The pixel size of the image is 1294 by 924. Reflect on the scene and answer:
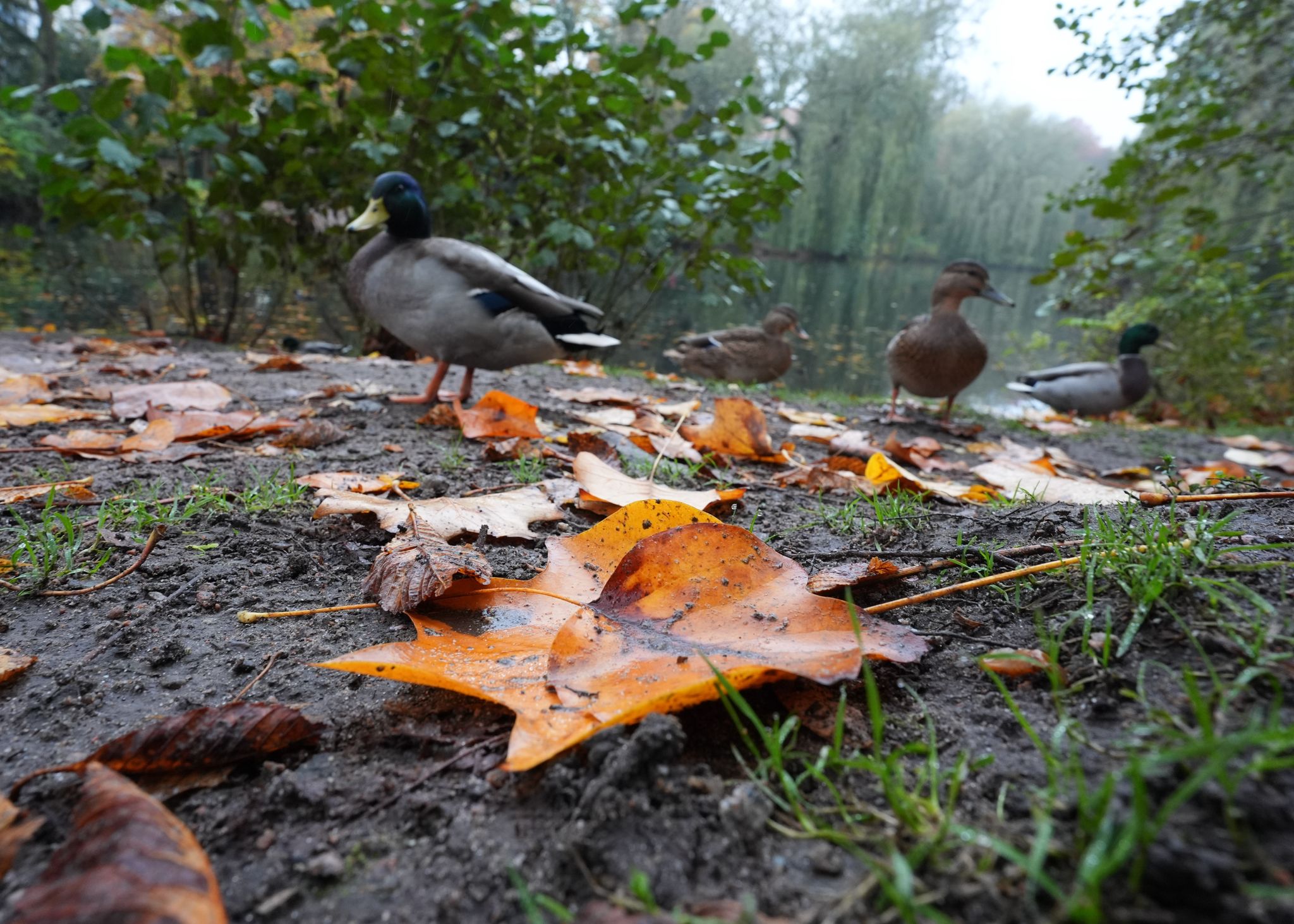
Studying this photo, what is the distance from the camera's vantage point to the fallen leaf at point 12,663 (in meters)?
0.96

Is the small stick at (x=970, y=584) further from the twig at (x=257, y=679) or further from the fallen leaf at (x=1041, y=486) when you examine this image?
the twig at (x=257, y=679)

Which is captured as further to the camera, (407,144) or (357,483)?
(407,144)

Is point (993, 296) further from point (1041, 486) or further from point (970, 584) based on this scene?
point (970, 584)

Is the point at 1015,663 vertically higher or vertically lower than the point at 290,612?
higher

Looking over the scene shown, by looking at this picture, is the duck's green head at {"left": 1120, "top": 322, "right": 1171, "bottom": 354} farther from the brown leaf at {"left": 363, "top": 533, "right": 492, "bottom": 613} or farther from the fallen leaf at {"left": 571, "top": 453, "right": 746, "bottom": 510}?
the brown leaf at {"left": 363, "top": 533, "right": 492, "bottom": 613}

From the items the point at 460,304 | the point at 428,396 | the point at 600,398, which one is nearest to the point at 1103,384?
the point at 600,398

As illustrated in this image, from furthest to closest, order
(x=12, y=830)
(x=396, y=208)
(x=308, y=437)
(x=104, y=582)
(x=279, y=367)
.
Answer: (x=279, y=367) < (x=396, y=208) < (x=308, y=437) < (x=104, y=582) < (x=12, y=830)

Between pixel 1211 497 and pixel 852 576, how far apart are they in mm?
681

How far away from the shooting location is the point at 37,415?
2352 mm

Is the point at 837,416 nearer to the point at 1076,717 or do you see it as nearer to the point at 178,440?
the point at 178,440

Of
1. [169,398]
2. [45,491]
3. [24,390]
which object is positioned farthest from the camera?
[169,398]

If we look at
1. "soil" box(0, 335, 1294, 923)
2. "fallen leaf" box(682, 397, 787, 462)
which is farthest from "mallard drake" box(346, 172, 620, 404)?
A: "soil" box(0, 335, 1294, 923)

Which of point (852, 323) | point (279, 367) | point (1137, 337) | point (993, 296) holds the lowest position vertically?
point (279, 367)

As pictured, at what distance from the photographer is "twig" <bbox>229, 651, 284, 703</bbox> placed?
3.13 ft
